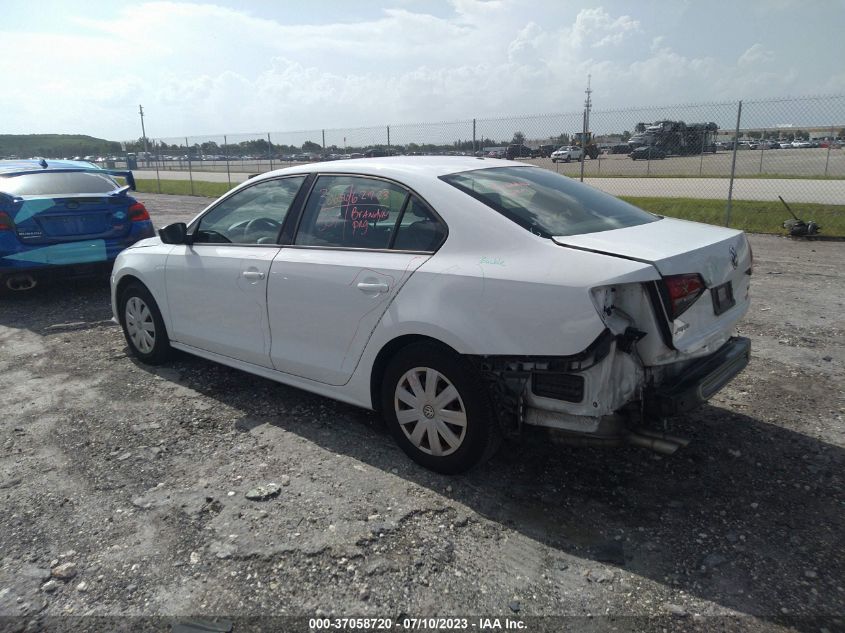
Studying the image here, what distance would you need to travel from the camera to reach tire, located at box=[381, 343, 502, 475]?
10.1 ft

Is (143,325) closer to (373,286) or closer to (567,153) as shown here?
(373,286)

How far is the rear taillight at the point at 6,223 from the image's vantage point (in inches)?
266

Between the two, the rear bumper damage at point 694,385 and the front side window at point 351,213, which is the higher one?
the front side window at point 351,213

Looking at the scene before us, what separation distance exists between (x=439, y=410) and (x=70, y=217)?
19.1 feet

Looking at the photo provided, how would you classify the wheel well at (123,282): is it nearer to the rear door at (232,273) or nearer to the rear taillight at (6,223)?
the rear door at (232,273)

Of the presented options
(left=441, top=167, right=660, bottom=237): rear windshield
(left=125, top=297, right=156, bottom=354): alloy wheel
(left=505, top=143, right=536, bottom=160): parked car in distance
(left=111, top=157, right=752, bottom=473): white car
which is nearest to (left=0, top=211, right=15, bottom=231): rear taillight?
(left=125, top=297, right=156, bottom=354): alloy wheel

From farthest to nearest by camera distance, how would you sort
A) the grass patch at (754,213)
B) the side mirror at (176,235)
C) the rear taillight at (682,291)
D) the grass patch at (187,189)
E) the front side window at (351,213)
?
the grass patch at (187,189) < the grass patch at (754,213) < the side mirror at (176,235) < the front side window at (351,213) < the rear taillight at (682,291)

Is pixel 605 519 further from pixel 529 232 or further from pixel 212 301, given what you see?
pixel 212 301

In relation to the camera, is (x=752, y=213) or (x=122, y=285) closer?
(x=122, y=285)

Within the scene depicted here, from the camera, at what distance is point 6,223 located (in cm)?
676

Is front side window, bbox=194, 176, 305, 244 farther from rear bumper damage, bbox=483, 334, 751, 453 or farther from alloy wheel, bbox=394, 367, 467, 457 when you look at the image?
rear bumper damage, bbox=483, 334, 751, 453

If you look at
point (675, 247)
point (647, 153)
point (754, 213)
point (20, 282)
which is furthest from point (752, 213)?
point (20, 282)

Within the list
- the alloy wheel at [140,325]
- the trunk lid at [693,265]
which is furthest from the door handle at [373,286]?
the alloy wheel at [140,325]

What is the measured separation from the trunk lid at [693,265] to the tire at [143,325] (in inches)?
134
